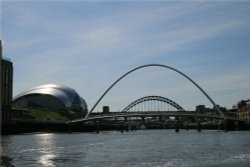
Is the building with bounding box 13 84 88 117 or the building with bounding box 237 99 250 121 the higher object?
the building with bounding box 13 84 88 117

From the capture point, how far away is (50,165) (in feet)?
108

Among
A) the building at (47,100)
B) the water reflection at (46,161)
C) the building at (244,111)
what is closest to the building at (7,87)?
the building at (47,100)

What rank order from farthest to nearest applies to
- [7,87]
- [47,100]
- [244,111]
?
[47,100] < [244,111] < [7,87]

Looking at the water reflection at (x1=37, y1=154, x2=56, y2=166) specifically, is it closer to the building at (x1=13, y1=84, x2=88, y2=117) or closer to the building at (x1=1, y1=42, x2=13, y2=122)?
the building at (x1=1, y1=42, x2=13, y2=122)

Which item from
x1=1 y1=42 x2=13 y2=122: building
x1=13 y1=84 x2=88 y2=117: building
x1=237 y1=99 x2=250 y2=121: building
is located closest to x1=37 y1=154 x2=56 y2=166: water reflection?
x1=1 y1=42 x2=13 y2=122: building

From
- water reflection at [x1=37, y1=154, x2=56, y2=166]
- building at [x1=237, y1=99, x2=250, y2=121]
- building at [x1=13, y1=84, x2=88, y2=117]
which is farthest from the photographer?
building at [x1=13, y1=84, x2=88, y2=117]

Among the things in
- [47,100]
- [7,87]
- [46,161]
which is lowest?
[46,161]

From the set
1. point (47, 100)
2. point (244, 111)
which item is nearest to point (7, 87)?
point (47, 100)

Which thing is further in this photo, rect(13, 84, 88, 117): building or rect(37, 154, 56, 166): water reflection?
rect(13, 84, 88, 117): building

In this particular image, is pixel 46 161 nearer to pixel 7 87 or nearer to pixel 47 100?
pixel 7 87

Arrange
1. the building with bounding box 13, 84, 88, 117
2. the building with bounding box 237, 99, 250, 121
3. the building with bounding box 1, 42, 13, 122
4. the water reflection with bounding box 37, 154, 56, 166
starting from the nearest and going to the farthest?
1. the water reflection with bounding box 37, 154, 56, 166
2. the building with bounding box 1, 42, 13, 122
3. the building with bounding box 237, 99, 250, 121
4. the building with bounding box 13, 84, 88, 117

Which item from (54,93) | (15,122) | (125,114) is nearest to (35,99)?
(54,93)

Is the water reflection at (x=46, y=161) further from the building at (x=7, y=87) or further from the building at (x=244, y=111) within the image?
the building at (x=244, y=111)

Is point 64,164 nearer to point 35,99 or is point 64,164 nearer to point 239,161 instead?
point 239,161
